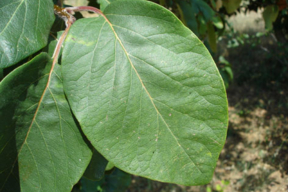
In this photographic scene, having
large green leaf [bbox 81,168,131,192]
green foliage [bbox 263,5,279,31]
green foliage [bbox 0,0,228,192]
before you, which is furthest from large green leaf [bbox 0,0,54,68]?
green foliage [bbox 263,5,279,31]

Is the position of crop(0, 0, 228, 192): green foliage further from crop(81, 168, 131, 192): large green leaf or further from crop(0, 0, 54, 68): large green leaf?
crop(81, 168, 131, 192): large green leaf

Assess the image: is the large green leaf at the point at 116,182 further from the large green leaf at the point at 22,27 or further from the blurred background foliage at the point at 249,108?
the large green leaf at the point at 22,27

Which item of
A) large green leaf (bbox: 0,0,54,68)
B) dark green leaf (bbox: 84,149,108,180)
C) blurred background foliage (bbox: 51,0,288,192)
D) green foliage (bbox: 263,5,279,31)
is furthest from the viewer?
green foliage (bbox: 263,5,279,31)

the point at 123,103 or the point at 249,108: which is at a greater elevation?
the point at 123,103

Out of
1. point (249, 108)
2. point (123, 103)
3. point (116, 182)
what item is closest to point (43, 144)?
point (123, 103)

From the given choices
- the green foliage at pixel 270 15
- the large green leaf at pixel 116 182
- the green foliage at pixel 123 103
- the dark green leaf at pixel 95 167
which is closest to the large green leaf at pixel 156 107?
the green foliage at pixel 123 103

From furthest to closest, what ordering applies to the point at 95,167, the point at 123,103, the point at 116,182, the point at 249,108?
the point at 249,108 < the point at 116,182 < the point at 95,167 < the point at 123,103

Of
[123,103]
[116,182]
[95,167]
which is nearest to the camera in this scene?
[123,103]

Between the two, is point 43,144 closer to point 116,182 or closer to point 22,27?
point 22,27
